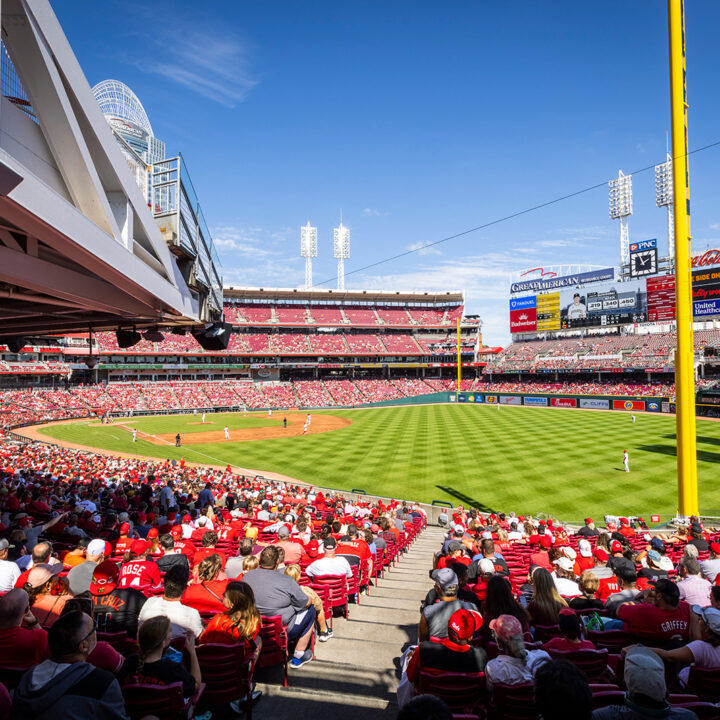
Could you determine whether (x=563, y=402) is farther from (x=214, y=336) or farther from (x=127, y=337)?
(x=127, y=337)

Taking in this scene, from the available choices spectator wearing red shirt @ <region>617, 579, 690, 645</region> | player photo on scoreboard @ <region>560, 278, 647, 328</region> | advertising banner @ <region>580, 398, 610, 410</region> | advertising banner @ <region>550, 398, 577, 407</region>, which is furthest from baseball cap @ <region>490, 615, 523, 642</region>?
player photo on scoreboard @ <region>560, 278, 647, 328</region>

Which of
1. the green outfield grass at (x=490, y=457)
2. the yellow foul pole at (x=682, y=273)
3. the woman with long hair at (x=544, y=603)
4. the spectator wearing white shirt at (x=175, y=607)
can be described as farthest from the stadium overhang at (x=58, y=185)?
the green outfield grass at (x=490, y=457)

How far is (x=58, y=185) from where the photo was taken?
12.5ft

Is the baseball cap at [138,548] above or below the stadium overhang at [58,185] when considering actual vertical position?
below

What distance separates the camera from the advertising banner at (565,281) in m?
67.9

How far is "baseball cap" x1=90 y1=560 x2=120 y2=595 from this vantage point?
5188 mm

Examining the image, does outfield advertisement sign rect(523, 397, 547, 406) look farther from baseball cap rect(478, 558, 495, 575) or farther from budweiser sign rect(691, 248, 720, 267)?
baseball cap rect(478, 558, 495, 575)

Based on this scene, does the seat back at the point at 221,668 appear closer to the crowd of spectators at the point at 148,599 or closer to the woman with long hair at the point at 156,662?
the crowd of spectators at the point at 148,599

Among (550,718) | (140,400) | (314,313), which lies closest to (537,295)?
(314,313)

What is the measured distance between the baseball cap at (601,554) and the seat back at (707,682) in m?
4.20

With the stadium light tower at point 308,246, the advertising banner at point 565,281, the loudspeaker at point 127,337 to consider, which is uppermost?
the stadium light tower at point 308,246

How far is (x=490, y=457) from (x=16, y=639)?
27407 millimetres

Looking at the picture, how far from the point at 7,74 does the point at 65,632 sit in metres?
3.86

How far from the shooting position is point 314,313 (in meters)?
85.4
